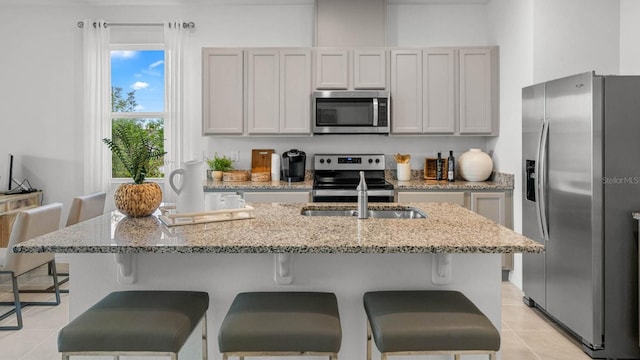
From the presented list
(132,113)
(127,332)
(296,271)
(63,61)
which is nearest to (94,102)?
(132,113)

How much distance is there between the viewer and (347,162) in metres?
4.64

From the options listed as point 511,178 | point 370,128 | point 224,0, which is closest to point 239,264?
point 370,128

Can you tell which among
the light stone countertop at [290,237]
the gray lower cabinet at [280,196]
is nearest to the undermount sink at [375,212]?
the light stone countertop at [290,237]

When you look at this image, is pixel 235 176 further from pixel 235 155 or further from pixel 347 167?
pixel 347 167

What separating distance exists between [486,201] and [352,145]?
1.48m

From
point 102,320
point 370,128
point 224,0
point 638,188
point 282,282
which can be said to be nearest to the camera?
point 102,320

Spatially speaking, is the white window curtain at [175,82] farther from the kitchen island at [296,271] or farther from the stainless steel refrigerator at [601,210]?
the stainless steel refrigerator at [601,210]

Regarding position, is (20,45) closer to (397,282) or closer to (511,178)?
(397,282)

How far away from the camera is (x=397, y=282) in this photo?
1.95m

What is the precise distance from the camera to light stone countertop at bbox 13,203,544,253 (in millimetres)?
1502

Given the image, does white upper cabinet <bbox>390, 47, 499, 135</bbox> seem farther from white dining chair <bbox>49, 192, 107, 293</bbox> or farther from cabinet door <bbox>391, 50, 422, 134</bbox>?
white dining chair <bbox>49, 192, 107, 293</bbox>

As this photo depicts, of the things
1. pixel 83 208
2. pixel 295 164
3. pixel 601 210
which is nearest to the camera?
pixel 601 210

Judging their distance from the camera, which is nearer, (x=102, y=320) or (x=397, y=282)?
(x=102, y=320)

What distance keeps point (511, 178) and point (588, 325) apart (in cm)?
167
